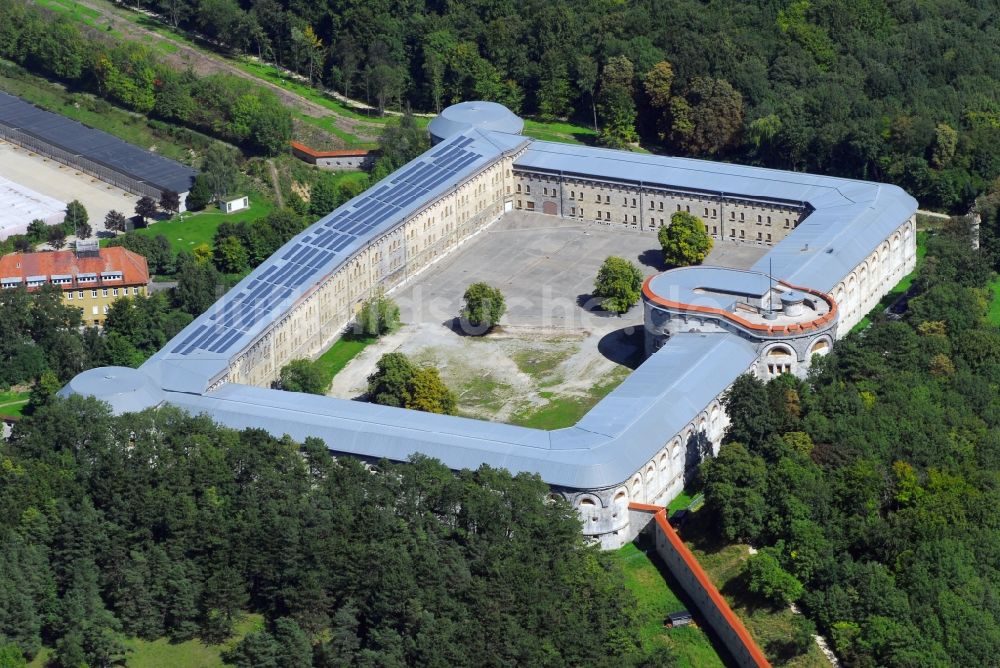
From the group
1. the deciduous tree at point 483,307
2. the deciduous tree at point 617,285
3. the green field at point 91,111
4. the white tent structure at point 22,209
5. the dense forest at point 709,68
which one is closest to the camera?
the deciduous tree at point 483,307

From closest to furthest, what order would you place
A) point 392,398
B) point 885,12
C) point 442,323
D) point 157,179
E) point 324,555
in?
1. point 324,555
2. point 392,398
3. point 442,323
4. point 157,179
5. point 885,12

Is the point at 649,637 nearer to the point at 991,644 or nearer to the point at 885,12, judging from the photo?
the point at 991,644

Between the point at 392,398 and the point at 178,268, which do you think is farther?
the point at 178,268

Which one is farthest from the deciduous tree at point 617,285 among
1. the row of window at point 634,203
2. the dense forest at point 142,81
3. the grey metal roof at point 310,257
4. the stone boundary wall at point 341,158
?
the dense forest at point 142,81

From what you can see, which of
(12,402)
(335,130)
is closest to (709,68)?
(335,130)

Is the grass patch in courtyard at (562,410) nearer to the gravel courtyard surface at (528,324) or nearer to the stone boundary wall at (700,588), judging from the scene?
the gravel courtyard surface at (528,324)

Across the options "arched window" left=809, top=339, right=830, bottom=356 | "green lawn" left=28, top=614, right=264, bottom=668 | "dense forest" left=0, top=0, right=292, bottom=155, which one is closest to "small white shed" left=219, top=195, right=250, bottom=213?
"dense forest" left=0, top=0, right=292, bottom=155

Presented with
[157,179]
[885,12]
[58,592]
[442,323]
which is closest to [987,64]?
[885,12]
